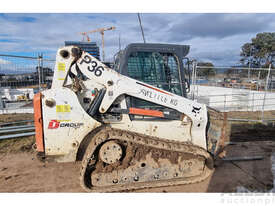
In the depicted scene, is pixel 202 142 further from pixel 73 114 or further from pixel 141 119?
pixel 73 114

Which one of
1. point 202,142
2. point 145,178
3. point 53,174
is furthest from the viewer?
point 53,174

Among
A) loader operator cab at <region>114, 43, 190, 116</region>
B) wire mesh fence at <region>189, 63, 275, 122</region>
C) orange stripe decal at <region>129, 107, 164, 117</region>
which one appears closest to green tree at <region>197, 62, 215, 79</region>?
wire mesh fence at <region>189, 63, 275, 122</region>

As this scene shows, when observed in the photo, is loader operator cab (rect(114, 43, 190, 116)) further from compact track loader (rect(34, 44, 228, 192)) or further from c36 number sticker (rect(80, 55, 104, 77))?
c36 number sticker (rect(80, 55, 104, 77))

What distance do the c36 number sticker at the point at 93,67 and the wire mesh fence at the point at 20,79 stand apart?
4.29 metres

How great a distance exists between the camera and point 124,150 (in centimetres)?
279

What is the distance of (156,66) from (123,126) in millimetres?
1262

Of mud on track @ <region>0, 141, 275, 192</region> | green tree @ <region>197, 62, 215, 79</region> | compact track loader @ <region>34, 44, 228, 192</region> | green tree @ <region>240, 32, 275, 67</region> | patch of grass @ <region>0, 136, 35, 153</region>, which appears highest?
green tree @ <region>240, 32, 275, 67</region>

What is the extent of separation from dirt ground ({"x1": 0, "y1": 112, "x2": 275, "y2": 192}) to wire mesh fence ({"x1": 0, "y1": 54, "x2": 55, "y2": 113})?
2293 millimetres

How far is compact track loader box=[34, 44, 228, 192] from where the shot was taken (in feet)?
8.73

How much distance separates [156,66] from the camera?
3213 mm

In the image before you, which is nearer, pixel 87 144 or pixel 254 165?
pixel 87 144

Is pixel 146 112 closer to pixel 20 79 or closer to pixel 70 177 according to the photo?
pixel 70 177

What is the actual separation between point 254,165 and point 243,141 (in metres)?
1.47

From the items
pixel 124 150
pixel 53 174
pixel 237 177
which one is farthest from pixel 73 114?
pixel 237 177
